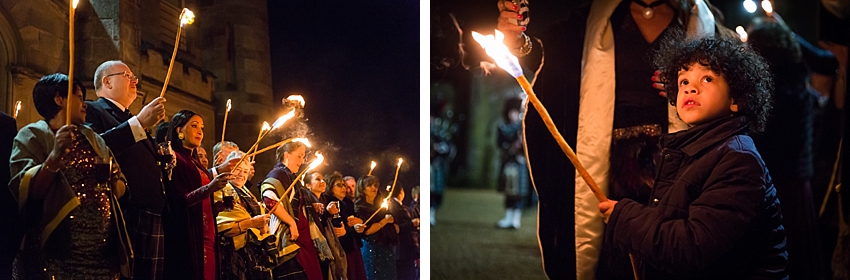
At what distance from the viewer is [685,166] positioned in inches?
87.9

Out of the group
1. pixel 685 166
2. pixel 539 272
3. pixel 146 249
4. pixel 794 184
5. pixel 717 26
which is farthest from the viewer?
pixel 539 272

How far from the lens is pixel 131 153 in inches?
92.7

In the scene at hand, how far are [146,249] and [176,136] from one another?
16.8 inches

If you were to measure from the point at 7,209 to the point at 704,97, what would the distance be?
248 cm

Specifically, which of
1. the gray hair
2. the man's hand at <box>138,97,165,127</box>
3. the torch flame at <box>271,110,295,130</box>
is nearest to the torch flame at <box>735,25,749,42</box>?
the torch flame at <box>271,110,295,130</box>

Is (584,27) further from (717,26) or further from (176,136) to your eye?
(176,136)

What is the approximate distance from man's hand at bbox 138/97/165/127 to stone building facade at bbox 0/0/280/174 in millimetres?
68

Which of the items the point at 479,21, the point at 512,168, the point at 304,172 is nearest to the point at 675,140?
the point at 479,21

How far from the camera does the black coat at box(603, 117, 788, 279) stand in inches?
82.1

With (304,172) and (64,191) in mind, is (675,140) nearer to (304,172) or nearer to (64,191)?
(304,172)

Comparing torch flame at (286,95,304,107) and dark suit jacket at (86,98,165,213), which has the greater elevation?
torch flame at (286,95,304,107)

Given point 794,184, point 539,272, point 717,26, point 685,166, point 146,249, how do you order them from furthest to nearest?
point 539,272 < point 794,184 < point 717,26 < point 146,249 < point 685,166

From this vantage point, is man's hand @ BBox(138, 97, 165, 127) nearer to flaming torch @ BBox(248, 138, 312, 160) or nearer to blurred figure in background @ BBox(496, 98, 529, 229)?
flaming torch @ BBox(248, 138, 312, 160)

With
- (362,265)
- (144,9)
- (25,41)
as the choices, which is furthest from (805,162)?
(25,41)
